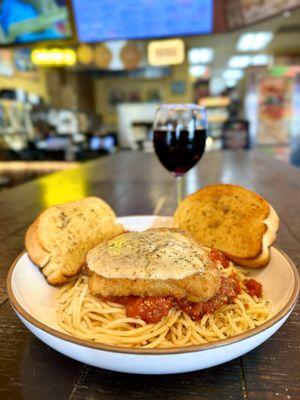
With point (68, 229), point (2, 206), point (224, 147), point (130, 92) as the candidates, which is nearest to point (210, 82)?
point (130, 92)

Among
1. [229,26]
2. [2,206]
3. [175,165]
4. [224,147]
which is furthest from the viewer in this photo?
[224,147]

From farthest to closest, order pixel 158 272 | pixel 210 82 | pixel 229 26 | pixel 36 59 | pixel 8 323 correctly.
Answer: pixel 210 82 → pixel 36 59 → pixel 229 26 → pixel 8 323 → pixel 158 272

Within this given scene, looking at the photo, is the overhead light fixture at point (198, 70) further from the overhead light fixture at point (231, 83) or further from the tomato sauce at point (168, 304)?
the tomato sauce at point (168, 304)

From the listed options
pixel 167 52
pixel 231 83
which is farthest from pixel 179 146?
pixel 231 83

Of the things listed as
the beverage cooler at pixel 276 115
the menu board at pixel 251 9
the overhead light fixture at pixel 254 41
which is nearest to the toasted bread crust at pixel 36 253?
the menu board at pixel 251 9

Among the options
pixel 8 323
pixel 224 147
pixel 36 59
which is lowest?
pixel 224 147

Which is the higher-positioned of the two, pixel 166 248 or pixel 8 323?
pixel 166 248

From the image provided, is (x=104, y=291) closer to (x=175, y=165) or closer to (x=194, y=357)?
(x=194, y=357)

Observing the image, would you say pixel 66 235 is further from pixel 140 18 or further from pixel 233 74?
pixel 233 74

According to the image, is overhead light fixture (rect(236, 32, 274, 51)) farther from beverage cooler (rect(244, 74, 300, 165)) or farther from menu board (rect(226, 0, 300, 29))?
menu board (rect(226, 0, 300, 29))
